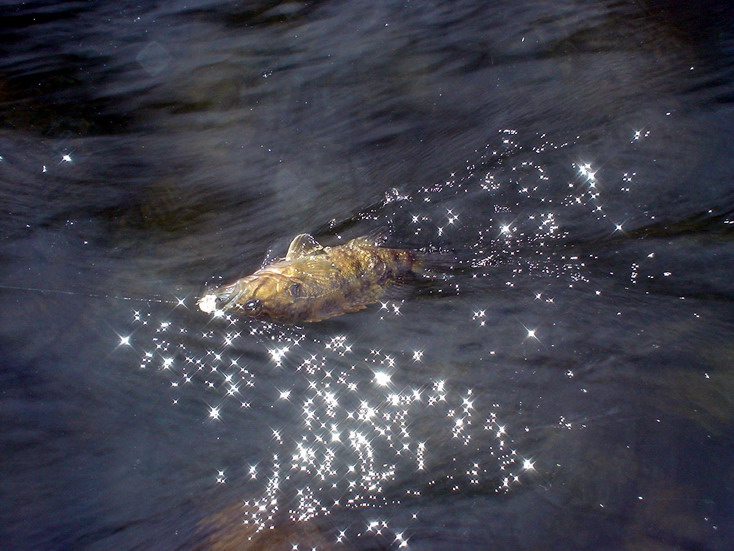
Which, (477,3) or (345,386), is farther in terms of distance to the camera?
(477,3)

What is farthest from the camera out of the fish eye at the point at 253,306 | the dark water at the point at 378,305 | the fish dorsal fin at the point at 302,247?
the fish dorsal fin at the point at 302,247

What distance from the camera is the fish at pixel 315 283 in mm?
4062

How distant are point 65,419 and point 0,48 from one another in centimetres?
459

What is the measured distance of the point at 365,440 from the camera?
12.6 ft

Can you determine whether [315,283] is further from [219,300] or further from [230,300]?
[219,300]

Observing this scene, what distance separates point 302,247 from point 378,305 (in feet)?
2.53

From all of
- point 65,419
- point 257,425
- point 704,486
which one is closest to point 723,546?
point 704,486

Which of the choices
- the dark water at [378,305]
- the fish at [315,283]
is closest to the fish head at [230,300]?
the fish at [315,283]

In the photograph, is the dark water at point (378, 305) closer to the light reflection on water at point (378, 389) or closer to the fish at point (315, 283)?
the light reflection on water at point (378, 389)

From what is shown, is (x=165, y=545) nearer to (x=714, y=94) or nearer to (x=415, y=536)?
(x=415, y=536)

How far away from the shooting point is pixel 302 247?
174 inches

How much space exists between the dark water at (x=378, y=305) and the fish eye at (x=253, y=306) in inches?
10.7

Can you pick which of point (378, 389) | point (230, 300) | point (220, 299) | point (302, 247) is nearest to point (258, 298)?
point (230, 300)

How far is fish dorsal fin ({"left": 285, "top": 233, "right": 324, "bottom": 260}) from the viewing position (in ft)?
14.4
